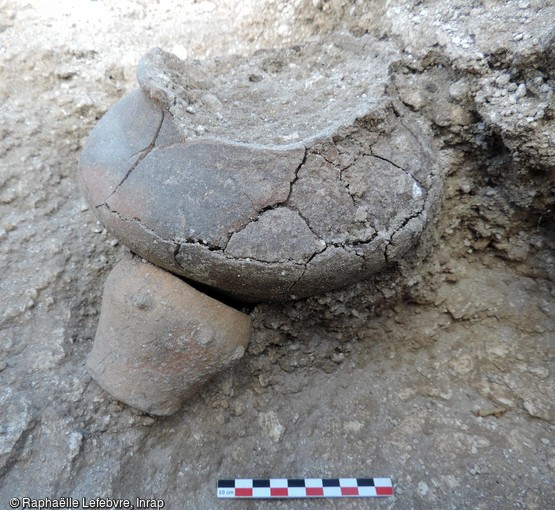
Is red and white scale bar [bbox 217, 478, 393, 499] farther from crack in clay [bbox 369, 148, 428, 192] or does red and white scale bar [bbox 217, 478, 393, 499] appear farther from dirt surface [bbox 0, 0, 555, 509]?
crack in clay [bbox 369, 148, 428, 192]

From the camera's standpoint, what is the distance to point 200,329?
142 centimetres

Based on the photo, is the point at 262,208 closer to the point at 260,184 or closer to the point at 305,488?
the point at 260,184

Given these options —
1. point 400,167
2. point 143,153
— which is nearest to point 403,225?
point 400,167

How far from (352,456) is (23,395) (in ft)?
4.38

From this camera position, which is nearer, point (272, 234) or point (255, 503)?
point (272, 234)

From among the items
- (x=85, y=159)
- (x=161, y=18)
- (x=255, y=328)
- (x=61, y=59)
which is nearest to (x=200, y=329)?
(x=255, y=328)

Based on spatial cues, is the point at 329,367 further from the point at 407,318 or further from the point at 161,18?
the point at 161,18

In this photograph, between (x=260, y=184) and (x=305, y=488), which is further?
(x=305, y=488)

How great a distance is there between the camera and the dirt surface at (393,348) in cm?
160

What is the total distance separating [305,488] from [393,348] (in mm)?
701

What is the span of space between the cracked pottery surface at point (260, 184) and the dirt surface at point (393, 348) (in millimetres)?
334

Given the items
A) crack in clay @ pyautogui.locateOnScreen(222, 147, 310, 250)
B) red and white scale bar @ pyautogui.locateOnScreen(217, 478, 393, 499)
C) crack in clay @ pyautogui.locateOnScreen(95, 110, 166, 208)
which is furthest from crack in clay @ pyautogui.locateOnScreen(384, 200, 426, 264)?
red and white scale bar @ pyautogui.locateOnScreen(217, 478, 393, 499)

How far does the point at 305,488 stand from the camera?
5.63 ft

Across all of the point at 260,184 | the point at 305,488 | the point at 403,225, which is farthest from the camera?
the point at 305,488
